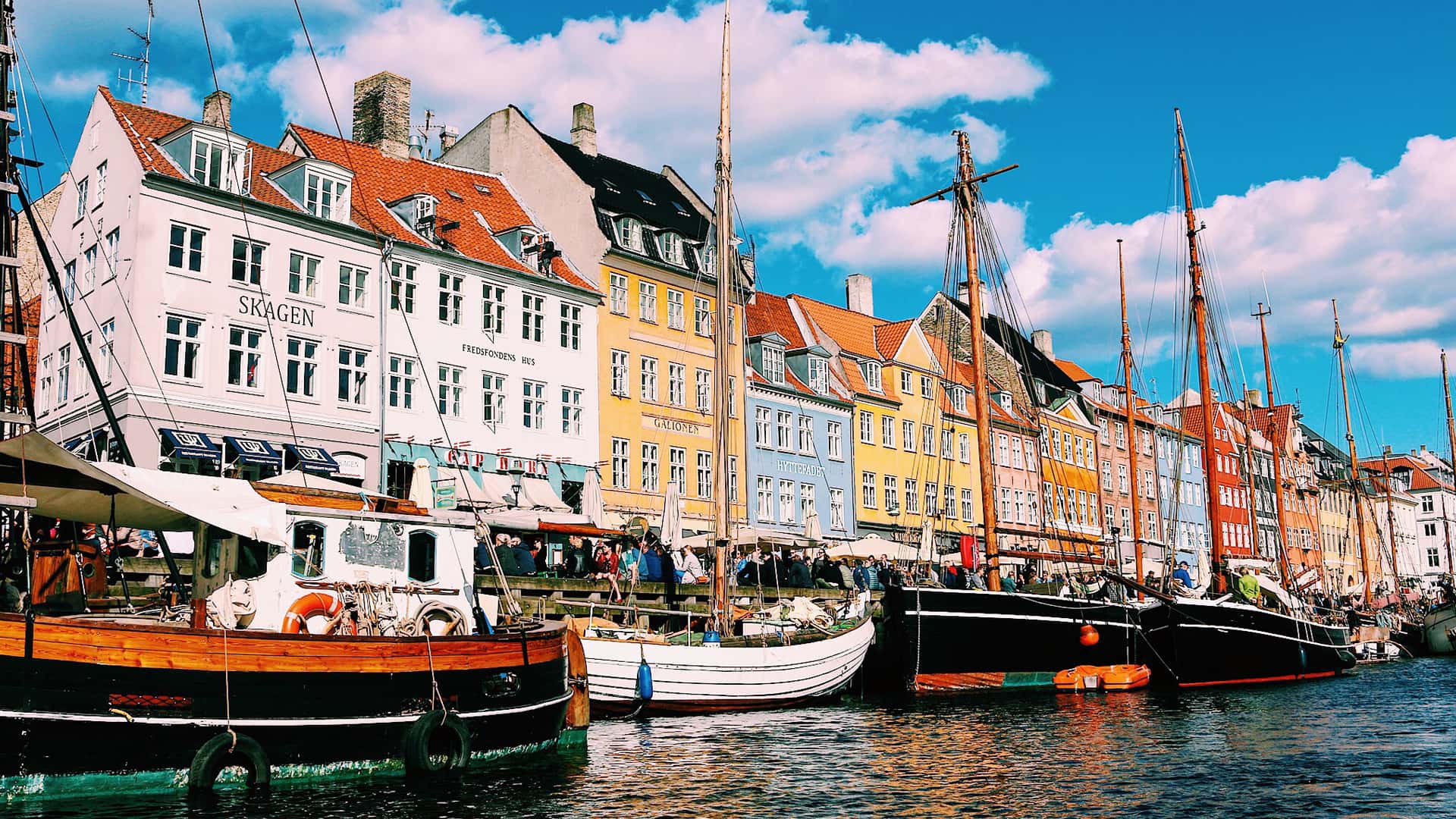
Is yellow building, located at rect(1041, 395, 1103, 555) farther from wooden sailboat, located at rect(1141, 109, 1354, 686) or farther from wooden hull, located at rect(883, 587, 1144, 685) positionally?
wooden hull, located at rect(883, 587, 1144, 685)

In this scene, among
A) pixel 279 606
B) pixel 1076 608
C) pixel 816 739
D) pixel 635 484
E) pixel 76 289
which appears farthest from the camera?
pixel 635 484

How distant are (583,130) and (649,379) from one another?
1234 centimetres

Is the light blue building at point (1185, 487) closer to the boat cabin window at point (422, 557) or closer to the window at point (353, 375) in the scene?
the window at point (353, 375)

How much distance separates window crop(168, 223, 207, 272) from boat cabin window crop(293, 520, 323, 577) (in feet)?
68.5

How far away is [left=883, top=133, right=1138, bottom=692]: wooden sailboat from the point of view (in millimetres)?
31641

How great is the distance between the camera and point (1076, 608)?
111 ft

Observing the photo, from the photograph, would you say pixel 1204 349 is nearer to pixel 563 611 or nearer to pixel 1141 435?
pixel 563 611

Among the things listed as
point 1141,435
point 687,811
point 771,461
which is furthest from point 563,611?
point 1141,435

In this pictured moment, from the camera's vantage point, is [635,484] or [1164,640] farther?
[635,484]

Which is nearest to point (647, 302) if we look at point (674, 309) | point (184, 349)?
point (674, 309)


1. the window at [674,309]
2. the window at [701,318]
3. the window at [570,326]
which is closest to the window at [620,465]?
the window at [570,326]

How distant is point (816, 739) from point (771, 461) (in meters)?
31.5

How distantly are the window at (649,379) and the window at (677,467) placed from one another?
2.05m

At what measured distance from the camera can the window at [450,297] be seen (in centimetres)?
4228
